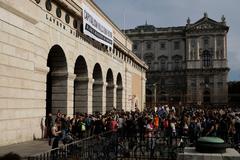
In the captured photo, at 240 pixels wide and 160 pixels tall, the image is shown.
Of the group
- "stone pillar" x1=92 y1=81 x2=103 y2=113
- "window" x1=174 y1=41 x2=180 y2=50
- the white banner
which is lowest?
"stone pillar" x1=92 y1=81 x2=103 y2=113

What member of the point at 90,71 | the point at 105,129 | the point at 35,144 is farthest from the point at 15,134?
the point at 90,71

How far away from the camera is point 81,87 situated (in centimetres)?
2934

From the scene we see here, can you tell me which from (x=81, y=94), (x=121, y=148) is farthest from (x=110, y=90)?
(x=121, y=148)

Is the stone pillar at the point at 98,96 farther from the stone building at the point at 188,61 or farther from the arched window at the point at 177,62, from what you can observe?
the arched window at the point at 177,62

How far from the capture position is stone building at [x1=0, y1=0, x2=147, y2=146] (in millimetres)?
17094

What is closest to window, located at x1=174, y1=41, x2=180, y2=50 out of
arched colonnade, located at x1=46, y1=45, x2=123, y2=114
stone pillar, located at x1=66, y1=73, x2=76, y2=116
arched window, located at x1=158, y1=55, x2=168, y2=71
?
arched window, located at x1=158, y1=55, x2=168, y2=71

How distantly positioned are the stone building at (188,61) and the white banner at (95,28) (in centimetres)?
7832

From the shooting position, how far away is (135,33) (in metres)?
127

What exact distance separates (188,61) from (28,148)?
105m

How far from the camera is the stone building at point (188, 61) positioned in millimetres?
114500

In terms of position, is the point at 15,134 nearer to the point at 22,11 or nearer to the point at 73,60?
the point at 22,11

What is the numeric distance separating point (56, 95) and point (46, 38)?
475 cm

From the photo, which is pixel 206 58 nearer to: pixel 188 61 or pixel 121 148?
pixel 188 61

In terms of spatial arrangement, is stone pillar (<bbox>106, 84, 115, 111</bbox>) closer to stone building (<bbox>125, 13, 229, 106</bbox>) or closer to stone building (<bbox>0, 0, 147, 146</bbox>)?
stone building (<bbox>0, 0, 147, 146</bbox>)
